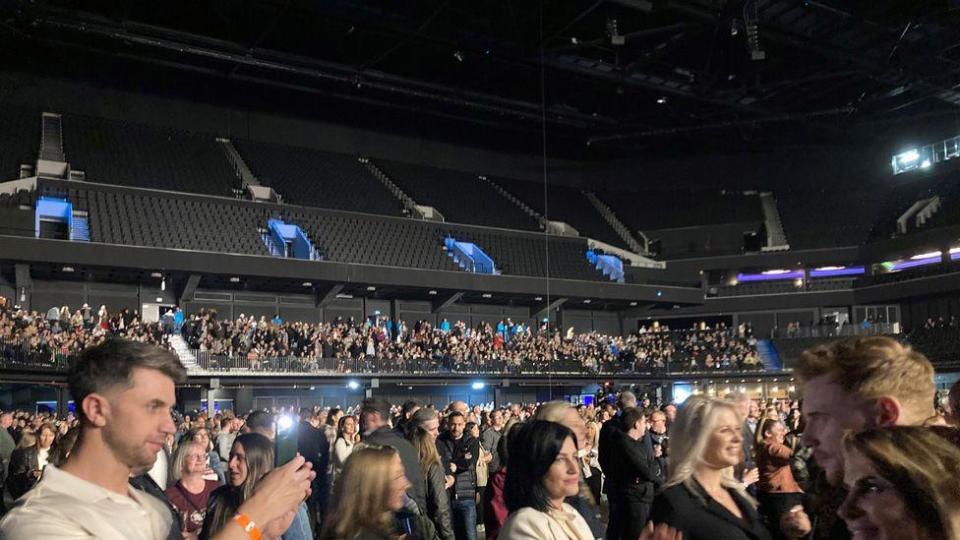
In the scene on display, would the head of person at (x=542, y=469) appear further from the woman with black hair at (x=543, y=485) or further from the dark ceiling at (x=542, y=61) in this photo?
the dark ceiling at (x=542, y=61)

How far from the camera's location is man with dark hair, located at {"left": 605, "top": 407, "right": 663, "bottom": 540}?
23.6 feet

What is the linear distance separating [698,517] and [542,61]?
102ft

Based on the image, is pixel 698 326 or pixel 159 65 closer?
pixel 159 65

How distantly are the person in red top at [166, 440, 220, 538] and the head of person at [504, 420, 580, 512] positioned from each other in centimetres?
245

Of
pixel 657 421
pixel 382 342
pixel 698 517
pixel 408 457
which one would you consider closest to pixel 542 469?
pixel 698 517

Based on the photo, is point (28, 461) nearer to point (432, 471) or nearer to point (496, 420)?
point (432, 471)

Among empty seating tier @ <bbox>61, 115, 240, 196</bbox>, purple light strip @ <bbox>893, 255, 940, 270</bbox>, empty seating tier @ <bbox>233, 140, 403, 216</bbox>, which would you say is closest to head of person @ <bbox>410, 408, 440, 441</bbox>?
empty seating tier @ <bbox>61, 115, 240, 196</bbox>

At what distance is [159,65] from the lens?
37.8 metres

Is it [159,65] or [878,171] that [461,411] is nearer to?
[159,65]

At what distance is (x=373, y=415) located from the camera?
25.1ft

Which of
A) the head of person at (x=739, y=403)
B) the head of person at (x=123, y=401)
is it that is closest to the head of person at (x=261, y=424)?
the head of person at (x=739, y=403)

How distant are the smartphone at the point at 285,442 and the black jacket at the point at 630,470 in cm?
486

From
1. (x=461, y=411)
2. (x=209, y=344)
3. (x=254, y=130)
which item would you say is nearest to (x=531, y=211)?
(x=254, y=130)

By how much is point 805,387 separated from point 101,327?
24.6m
